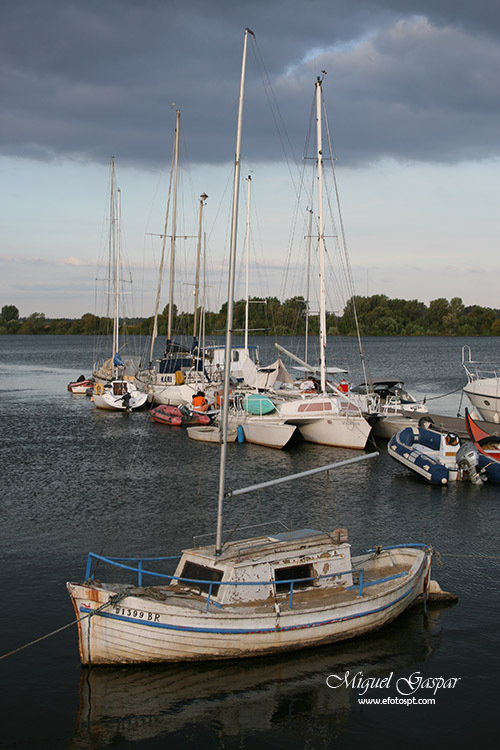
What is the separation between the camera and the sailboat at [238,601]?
15.9 meters

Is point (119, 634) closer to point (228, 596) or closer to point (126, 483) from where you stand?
point (228, 596)

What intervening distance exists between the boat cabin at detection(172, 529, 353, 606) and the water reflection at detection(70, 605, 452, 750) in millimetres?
1562

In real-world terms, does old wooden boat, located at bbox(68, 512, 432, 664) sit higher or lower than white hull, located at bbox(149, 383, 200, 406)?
lower

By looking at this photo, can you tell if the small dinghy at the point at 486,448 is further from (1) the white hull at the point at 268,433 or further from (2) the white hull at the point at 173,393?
(2) the white hull at the point at 173,393

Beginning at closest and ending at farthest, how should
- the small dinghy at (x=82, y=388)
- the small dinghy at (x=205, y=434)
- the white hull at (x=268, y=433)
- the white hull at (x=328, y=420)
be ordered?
the white hull at (x=328, y=420), the white hull at (x=268, y=433), the small dinghy at (x=205, y=434), the small dinghy at (x=82, y=388)

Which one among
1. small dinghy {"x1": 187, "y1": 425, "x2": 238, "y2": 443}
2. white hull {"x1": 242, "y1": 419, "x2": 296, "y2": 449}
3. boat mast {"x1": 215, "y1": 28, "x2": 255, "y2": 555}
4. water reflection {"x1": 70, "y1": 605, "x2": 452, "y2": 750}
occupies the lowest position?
water reflection {"x1": 70, "y1": 605, "x2": 452, "y2": 750}

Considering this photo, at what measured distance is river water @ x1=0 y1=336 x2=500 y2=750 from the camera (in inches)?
571

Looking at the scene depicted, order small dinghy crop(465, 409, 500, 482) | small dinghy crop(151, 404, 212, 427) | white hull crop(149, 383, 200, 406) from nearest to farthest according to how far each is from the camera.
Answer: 1. small dinghy crop(465, 409, 500, 482)
2. small dinghy crop(151, 404, 212, 427)
3. white hull crop(149, 383, 200, 406)

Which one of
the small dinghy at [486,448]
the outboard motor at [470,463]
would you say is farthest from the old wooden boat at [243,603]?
the small dinghy at [486,448]

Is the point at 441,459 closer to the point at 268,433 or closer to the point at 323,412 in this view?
the point at 323,412

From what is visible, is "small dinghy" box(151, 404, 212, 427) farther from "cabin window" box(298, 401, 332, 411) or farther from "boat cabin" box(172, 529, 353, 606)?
"boat cabin" box(172, 529, 353, 606)

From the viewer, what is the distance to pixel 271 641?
16.5 meters

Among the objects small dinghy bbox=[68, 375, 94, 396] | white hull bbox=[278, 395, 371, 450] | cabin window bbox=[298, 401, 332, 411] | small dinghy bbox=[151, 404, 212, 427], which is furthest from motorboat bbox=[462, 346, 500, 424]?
small dinghy bbox=[68, 375, 94, 396]

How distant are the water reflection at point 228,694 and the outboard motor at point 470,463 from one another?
1822 cm
